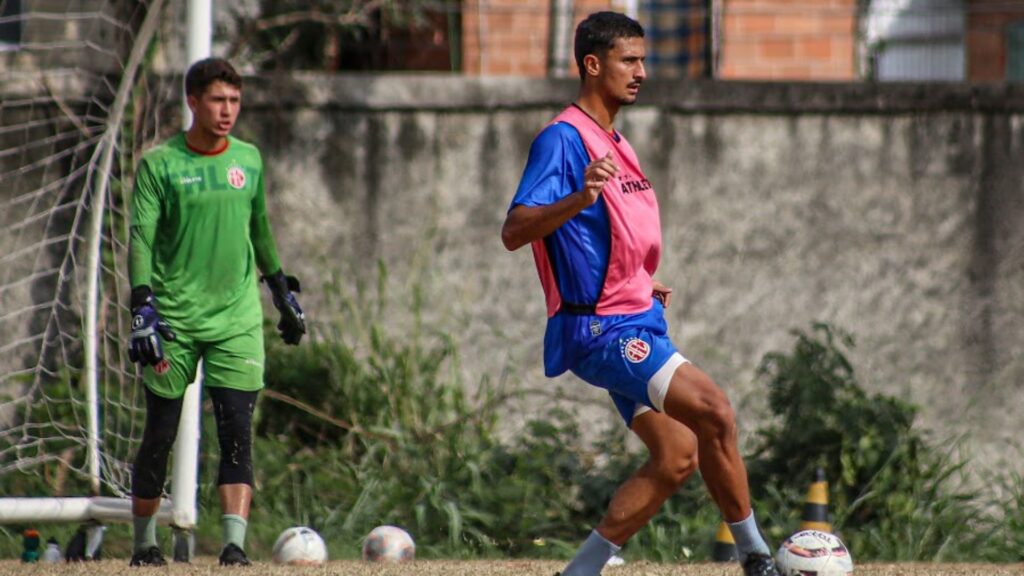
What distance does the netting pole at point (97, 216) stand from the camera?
827cm

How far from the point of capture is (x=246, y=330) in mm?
6891

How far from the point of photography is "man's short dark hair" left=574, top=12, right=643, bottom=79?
18.0ft

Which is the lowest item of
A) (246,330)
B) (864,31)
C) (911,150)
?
(246,330)

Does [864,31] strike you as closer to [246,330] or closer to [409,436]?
[409,436]

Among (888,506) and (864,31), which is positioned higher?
(864,31)

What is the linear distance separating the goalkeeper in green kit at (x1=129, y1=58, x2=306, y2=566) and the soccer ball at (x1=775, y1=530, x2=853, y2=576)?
2298 millimetres

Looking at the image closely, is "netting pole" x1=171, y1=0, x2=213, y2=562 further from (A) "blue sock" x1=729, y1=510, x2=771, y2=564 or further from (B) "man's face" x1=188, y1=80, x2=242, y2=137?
(A) "blue sock" x1=729, y1=510, x2=771, y2=564

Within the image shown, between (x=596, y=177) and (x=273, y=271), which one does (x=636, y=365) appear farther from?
(x=273, y=271)

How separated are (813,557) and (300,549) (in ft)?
7.81

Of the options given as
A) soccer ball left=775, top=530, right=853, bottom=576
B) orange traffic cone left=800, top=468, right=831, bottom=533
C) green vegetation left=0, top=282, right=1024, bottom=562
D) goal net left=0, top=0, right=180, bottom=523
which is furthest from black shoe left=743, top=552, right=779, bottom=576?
goal net left=0, top=0, right=180, bottom=523

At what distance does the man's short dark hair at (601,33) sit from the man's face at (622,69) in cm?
2

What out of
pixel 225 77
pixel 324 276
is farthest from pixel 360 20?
pixel 225 77

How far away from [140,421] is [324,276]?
1.43 m

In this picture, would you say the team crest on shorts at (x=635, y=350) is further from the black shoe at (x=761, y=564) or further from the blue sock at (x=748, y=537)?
the black shoe at (x=761, y=564)
